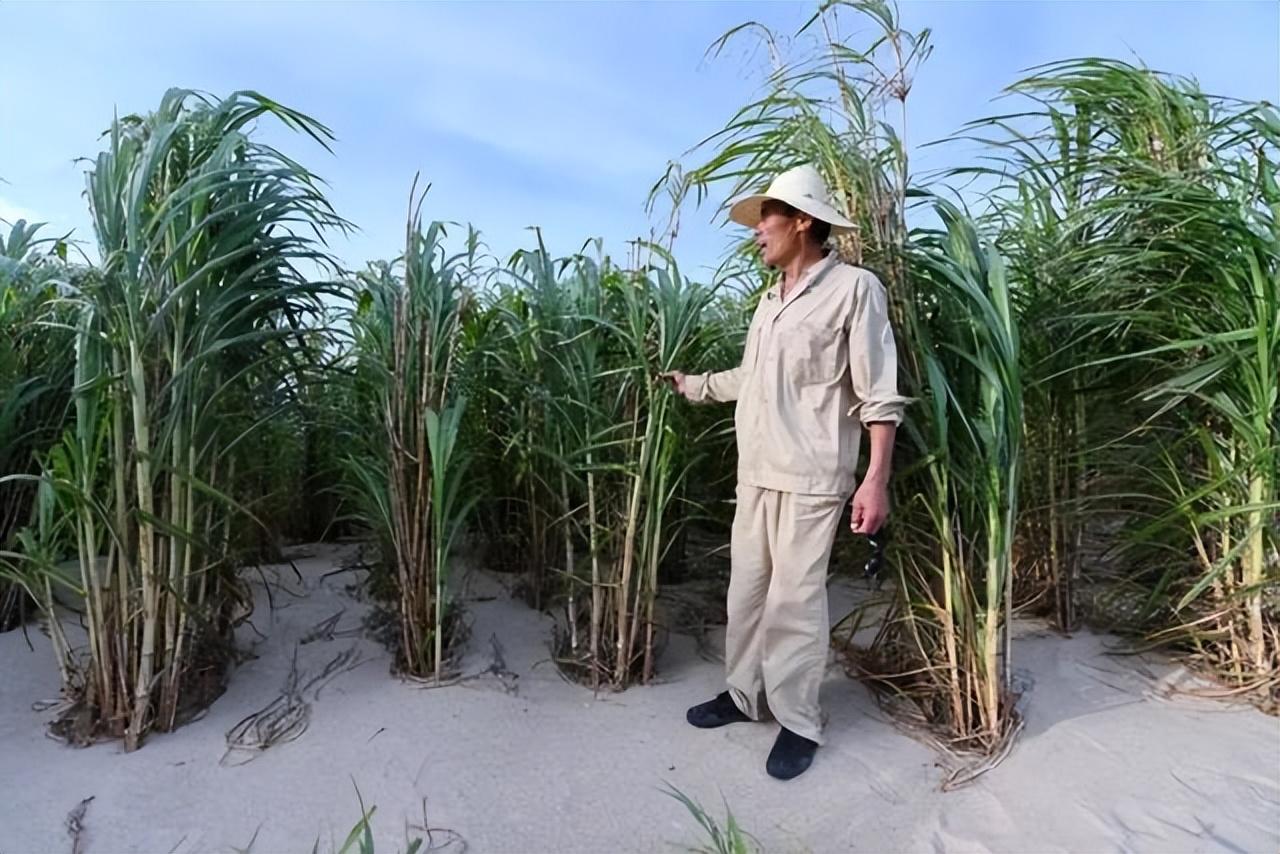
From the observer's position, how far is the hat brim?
2107 mm

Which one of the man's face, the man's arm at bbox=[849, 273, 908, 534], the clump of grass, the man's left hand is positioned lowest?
the clump of grass

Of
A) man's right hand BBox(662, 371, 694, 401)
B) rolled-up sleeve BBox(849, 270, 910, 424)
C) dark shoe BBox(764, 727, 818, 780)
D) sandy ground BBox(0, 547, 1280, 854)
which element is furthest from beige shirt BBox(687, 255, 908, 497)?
sandy ground BBox(0, 547, 1280, 854)

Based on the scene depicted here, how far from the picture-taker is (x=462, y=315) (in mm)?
2529

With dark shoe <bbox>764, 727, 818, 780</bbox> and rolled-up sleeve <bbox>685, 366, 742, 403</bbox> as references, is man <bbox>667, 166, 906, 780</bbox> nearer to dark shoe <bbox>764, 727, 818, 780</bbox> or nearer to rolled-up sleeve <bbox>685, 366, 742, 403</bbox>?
dark shoe <bbox>764, 727, 818, 780</bbox>

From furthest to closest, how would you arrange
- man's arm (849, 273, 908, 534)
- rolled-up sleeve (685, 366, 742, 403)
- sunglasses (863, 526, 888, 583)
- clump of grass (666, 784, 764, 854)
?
rolled-up sleeve (685, 366, 742, 403), sunglasses (863, 526, 888, 583), man's arm (849, 273, 908, 534), clump of grass (666, 784, 764, 854)

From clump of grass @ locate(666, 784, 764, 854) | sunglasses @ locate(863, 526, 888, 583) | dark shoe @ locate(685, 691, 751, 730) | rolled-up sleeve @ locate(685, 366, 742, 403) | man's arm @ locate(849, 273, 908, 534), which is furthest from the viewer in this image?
rolled-up sleeve @ locate(685, 366, 742, 403)

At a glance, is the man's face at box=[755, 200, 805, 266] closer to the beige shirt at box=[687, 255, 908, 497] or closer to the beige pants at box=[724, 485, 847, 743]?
the beige shirt at box=[687, 255, 908, 497]

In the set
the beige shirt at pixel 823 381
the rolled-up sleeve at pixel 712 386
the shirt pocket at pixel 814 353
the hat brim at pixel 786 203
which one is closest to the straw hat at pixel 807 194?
the hat brim at pixel 786 203

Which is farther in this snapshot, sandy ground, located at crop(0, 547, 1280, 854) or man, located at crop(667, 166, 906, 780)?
man, located at crop(667, 166, 906, 780)

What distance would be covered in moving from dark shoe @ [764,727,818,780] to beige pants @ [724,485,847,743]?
22 millimetres

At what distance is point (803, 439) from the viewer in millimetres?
2162

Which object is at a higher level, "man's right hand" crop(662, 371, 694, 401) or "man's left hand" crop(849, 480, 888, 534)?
"man's right hand" crop(662, 371, 694, 401)

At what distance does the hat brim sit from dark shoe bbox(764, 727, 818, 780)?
1353 mm

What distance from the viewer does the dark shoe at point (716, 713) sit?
2.30 metres
